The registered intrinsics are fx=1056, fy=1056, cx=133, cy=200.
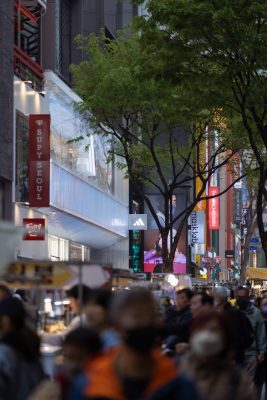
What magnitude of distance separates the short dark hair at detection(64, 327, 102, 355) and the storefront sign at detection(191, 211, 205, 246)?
216ft

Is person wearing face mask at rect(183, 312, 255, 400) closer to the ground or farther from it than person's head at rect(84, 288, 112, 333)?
closer to the ground

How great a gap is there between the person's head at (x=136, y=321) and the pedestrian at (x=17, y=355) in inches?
57.2

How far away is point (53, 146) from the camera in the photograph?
37.5 m

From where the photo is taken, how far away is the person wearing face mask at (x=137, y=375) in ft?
15.7

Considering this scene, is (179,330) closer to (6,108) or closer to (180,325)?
(180,325)

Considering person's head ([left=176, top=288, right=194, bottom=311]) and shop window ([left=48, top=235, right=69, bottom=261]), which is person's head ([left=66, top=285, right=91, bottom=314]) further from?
shop window ([left=48, top=235, right=69, bottom=261])

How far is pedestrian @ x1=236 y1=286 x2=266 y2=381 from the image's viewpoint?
44.0 feet

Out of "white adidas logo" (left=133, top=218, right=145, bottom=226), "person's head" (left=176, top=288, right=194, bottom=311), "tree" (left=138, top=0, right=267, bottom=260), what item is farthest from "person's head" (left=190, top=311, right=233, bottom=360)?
"white adidas logo" (left=133, top=218, right=145, bottom=226)

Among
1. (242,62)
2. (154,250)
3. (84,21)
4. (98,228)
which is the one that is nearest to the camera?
(242,62)

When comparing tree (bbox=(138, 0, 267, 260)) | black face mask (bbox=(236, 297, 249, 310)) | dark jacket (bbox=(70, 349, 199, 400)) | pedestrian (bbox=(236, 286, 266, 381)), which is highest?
tree (bbox=(138, 0, 267, 260))

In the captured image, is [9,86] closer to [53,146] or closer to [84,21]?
[53,146]

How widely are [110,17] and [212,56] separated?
33.8 m

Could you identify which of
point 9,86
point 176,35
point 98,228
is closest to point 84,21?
point 98,228

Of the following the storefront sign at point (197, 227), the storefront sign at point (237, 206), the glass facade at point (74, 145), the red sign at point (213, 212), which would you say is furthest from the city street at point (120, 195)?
the storefront sign at point (237, 206)
